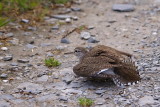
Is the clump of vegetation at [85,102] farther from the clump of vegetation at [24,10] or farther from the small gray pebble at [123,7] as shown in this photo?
the small gray pebble at [123,7]

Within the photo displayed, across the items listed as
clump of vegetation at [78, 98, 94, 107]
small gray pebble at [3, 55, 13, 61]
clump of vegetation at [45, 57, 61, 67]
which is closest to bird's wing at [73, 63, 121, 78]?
clump of vegetation at [78, 98, 94, 107]

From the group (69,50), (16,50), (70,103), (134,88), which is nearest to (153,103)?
(134,88)

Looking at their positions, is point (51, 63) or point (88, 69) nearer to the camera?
point (88, 69)

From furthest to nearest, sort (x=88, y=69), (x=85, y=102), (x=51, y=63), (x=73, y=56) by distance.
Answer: (x=73, y=56)
(x=51, y=63)
(x=88, y=69)
(x=85, y=102)

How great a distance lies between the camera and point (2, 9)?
31.7 feet

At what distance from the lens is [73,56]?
802 cm

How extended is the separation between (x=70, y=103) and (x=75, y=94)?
319 mm

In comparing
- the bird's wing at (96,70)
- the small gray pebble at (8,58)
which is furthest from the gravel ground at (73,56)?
the bird's wing at (96,70)

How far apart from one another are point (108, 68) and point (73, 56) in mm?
2005

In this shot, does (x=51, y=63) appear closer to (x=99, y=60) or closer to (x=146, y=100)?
(x=99, y=60)

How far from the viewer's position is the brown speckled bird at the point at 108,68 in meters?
6.17

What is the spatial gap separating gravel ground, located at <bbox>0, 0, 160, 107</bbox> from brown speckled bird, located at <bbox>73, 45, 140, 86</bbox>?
0.50 ft

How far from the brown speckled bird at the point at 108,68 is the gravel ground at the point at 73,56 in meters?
0.15

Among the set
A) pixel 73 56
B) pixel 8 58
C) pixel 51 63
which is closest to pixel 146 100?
pixel 51 63
